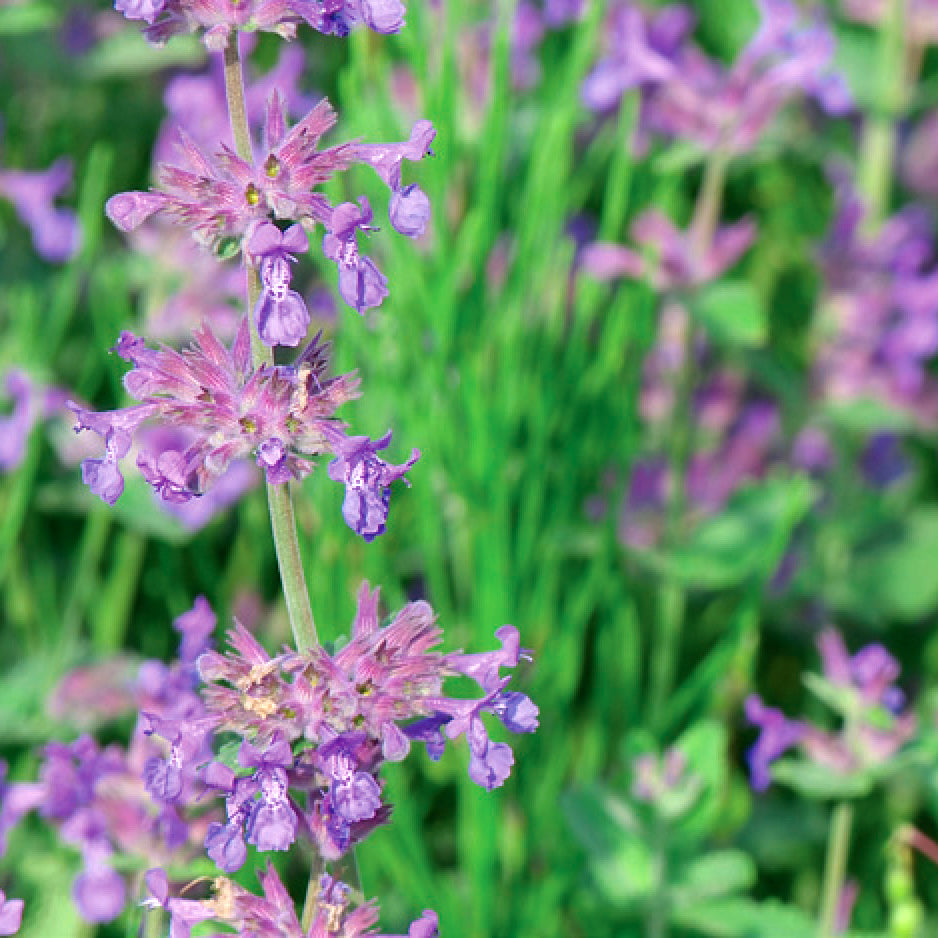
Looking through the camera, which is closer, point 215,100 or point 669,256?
point 669,256

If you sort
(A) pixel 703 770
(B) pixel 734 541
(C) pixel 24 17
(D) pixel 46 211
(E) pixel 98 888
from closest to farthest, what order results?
1. (E) pixel 98 888
2. (A) pixel 703 770
3. (C) pixel 24 17
4. (B) pixel 734 541
5. (D) pixel 46 211

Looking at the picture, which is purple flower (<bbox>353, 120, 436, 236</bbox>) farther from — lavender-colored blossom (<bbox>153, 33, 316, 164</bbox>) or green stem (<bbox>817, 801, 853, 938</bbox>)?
lavender-colored blossom (<bbox>153, 33, 316, 164</bbox>)

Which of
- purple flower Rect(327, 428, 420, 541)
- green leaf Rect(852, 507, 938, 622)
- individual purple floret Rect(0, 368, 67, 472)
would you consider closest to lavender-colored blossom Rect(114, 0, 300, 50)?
purple flower Rect(327, 428, 420, 541)

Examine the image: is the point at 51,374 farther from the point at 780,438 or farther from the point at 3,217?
the point at 780,438

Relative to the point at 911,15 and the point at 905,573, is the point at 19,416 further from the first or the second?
the point at 911,15

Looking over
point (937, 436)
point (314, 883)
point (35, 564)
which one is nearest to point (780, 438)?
point (937, 436)

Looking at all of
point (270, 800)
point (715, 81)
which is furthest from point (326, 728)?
point (715, 81)
